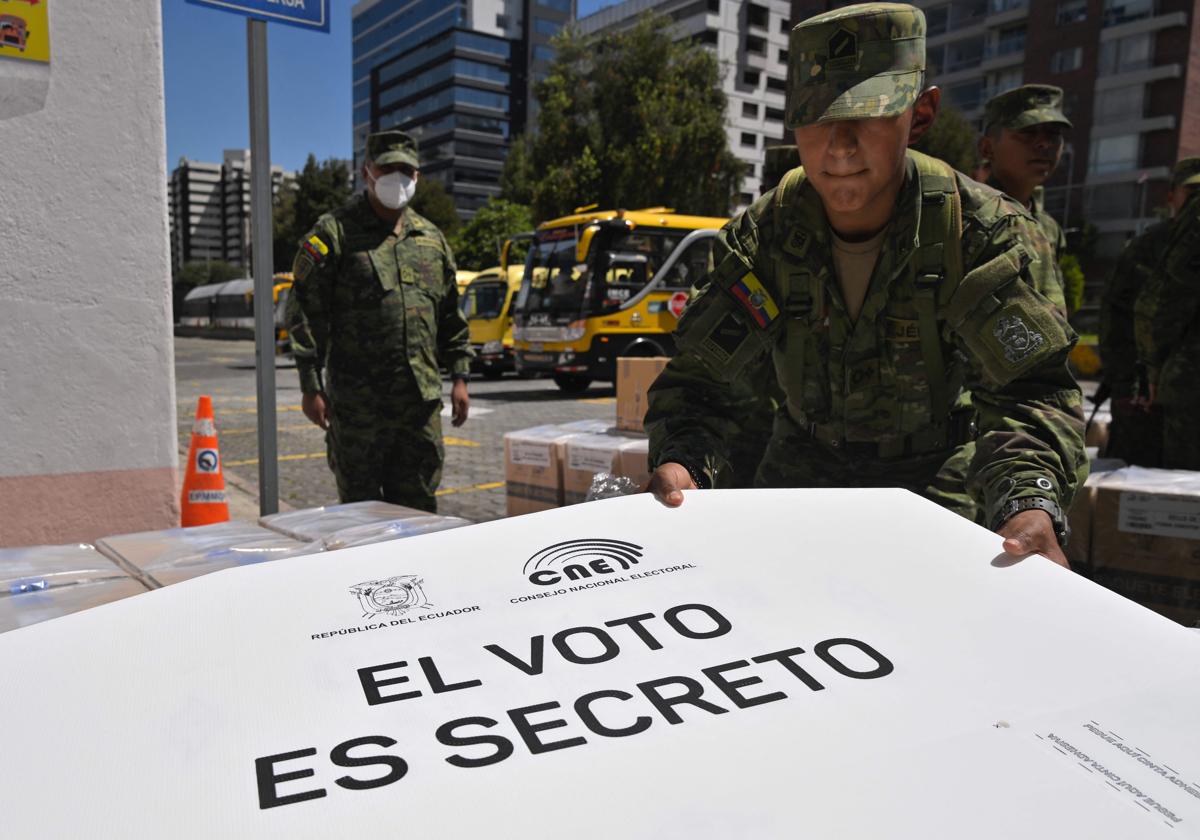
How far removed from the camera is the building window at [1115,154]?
3894cm

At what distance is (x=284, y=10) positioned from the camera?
2.99m

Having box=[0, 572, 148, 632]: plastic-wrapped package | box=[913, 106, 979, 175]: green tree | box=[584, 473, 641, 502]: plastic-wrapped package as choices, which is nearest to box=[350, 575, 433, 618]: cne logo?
box=[0, 572, 148, 632]: plastic-wrapped package

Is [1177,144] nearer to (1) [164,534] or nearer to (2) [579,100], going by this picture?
(2) [579,100]

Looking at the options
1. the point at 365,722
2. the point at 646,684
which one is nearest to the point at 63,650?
the point at 365,722

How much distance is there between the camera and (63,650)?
1.02 meters

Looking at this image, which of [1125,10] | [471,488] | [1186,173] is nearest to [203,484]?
[471,488]

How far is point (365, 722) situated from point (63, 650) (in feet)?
1.26

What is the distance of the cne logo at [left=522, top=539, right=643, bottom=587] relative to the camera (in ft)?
3.97

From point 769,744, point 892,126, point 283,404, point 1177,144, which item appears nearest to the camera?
point 769,744

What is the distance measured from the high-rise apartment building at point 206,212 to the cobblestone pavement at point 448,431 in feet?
295

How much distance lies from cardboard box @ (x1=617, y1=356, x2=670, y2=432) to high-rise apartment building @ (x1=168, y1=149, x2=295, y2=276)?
9999 cm

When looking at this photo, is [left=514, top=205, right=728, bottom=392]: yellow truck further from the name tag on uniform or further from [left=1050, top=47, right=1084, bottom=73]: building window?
[left=1050, top=47, right=1084, bottom=73]: building window

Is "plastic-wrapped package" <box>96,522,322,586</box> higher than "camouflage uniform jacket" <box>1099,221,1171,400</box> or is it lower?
lower

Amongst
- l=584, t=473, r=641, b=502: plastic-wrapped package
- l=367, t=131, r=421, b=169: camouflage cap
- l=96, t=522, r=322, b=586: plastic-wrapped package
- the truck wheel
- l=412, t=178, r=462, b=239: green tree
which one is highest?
l=412, t=178, r=462, b=239: green tree
